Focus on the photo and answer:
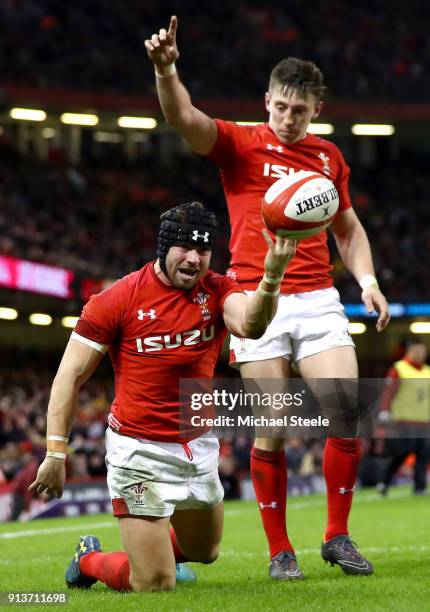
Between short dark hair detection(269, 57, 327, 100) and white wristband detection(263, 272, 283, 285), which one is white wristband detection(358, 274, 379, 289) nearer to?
short dark hair detection(269, 57, 327, 100)

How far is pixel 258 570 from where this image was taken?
20.7ft

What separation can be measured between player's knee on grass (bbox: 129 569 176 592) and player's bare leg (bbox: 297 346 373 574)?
88 centimetres

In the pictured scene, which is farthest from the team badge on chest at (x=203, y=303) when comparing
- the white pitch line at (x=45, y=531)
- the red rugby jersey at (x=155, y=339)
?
the white pitch line at (x=45, y=531)

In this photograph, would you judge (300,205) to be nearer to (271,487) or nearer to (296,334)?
(296,334)

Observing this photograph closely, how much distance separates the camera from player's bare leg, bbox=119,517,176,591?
518 centimetres

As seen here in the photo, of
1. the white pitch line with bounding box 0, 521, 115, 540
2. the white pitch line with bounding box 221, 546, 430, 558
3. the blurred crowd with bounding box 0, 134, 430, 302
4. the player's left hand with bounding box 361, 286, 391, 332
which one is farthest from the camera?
the blurred crowd with bounding box 0, 134, 430, 302

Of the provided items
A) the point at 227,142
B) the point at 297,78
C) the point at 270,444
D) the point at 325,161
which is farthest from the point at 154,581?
the point at 297,78

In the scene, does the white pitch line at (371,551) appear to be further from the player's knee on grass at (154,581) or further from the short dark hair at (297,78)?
the short dark hair at (297,78)

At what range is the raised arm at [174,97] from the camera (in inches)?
207

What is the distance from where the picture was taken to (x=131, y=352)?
538cm

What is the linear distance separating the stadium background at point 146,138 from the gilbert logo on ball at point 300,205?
59.0ft

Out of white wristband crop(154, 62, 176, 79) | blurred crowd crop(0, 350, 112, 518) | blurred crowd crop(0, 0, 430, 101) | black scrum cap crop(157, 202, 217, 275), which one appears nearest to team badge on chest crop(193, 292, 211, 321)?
black scrum cap crop(157, 202, 217, 275)

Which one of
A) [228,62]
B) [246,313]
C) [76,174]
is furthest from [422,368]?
[228,62]

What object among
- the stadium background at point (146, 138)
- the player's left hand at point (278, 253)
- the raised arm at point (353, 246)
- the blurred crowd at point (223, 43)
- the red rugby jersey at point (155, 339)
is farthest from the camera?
the blurred crowd at point (223, 43)
